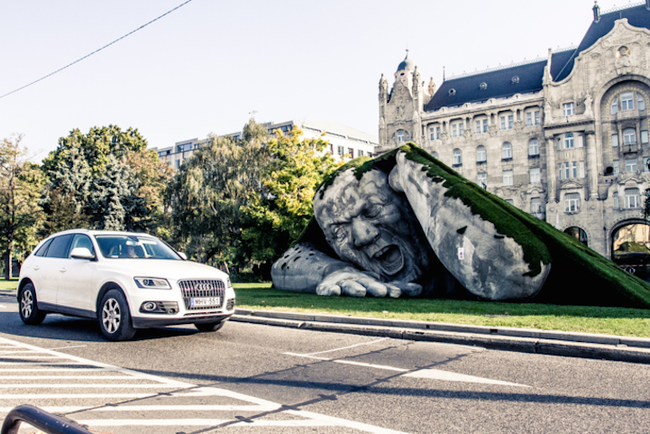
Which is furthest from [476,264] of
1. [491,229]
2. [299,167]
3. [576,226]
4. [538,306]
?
[576,226]

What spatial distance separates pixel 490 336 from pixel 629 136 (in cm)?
5128

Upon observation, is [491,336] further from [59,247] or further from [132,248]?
[59,247]

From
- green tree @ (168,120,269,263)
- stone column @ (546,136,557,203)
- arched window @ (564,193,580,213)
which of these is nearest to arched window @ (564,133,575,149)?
stone column @ (546,136,557,203)

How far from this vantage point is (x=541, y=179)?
53.3 meters

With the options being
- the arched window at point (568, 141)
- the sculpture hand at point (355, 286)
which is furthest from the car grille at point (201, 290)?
the arched window at point (568, 141)

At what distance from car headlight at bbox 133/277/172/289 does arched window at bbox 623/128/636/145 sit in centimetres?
5380

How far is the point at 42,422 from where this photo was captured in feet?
5.97

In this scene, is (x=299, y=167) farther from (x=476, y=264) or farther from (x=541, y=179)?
(x=541, y=179)

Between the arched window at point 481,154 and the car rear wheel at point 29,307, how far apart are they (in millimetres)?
54493

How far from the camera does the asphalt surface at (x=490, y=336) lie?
6.71m

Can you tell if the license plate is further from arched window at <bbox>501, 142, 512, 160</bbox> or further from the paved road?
arched window at <bbox>501, 142, 512, 160</bbox>

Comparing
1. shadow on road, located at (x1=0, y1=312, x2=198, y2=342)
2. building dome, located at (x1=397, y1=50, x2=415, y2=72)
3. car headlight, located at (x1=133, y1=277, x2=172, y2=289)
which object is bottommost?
shadow on road, located at (x1=0, y1=312, x2=198, y2=342)

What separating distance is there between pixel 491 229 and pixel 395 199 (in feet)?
15.7

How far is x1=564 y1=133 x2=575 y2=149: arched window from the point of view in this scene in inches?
2030
